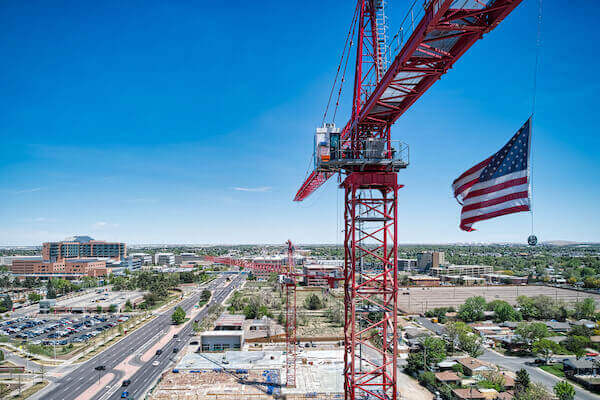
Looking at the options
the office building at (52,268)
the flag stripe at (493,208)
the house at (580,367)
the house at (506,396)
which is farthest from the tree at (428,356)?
the office building at (52,268)

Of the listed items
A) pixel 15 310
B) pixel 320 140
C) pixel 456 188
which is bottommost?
pixel 15 310

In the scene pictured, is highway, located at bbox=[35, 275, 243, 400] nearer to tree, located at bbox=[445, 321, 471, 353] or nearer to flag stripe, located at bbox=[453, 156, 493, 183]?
flag stripe, located at bbox=[453, 156, 493, 183]

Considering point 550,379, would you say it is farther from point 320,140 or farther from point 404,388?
point 320,140

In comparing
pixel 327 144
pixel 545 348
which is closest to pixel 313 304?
pixel 545 348

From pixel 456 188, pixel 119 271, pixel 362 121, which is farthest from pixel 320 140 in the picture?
pixel 119 271

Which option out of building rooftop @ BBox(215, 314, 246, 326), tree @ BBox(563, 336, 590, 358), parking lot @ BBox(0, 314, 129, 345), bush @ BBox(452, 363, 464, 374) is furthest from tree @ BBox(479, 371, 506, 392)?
parking lot @ BBox(0, 314, 129, 345)

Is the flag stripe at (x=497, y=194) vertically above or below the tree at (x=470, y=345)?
above

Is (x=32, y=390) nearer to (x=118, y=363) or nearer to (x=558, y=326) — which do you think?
(x=118, y=363)

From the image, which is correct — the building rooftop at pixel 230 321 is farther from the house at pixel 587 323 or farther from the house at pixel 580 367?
the house at pixel 587 323
